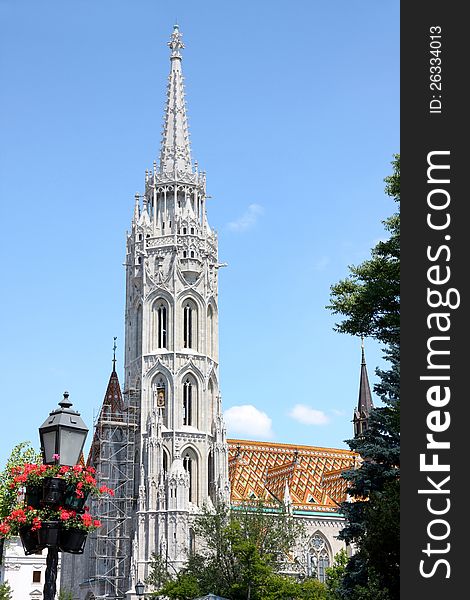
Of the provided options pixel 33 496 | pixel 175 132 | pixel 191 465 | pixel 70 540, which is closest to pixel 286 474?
pixel 191 465

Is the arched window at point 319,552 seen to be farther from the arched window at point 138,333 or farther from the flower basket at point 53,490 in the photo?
the flower basket at point 53,490

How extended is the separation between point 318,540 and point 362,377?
2426 cm

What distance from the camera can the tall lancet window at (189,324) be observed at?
72.0m

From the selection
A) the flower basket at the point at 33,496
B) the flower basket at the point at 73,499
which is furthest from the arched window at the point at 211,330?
the flower basket at the point at 73,499

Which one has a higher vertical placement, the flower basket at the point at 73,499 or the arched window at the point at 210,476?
the arched window at the point at 210,476

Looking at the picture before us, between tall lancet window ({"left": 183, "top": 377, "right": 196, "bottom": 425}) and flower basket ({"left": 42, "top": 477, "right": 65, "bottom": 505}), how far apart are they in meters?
59.3

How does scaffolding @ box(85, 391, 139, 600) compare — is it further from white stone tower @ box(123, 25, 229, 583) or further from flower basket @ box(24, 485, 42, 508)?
flower basket @ box(24, 485, 42, 508)

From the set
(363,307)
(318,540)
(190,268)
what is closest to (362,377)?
(318,540)

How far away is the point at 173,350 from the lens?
70500 millimetres

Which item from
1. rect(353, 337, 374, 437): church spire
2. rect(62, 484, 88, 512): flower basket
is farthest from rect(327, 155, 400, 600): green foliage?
rect(353, 337, 374, 437): church spire

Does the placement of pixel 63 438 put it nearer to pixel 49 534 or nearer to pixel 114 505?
pixel 49 534

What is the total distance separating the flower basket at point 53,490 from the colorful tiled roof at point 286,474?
69.5 meters

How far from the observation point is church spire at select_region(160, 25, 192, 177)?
252ft

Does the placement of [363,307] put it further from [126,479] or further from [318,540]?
[318,540]
